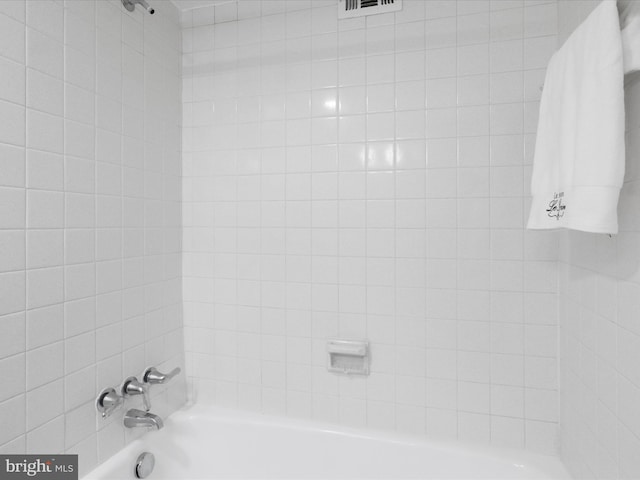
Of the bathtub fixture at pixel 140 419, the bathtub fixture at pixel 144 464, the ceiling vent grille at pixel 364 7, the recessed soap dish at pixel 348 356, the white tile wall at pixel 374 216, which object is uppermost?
the ceiling vent grille at pixel 364 7

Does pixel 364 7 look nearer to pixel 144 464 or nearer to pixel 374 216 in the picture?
pixel 374 216

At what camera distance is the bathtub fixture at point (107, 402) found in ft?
4.25

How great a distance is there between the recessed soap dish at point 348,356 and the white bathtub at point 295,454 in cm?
24

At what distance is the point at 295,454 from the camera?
1562 millimetres

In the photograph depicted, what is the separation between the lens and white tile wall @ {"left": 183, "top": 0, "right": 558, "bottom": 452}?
142 centimetres

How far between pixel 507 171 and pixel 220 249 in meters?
1.22

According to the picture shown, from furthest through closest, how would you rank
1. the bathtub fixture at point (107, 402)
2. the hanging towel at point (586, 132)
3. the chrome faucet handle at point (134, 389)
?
the chrome faucet handle at point (134, 389) < the bathtub fixture at point (107, 402) < the hanging towel at point (586, 132)

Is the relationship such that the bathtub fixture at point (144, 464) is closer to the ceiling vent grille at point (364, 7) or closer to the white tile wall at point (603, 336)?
the white tile wall at point (603, 336)

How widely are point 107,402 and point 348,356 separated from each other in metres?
0.89

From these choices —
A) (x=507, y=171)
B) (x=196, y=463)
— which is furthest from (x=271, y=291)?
(x=507, y=171)

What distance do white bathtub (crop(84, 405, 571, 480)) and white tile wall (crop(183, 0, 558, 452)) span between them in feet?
0.22

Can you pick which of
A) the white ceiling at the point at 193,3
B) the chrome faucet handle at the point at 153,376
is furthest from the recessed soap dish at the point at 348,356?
A: the white ceiling at the point at 193,3

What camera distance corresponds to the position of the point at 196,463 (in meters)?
1.59

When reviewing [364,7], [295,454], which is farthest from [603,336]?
[364,7]
